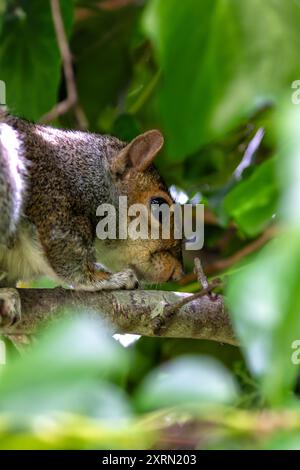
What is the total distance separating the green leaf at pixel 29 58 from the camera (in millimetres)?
2459

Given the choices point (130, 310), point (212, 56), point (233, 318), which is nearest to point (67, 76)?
point (130, 310)

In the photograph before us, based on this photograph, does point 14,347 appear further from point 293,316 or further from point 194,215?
point 293,316

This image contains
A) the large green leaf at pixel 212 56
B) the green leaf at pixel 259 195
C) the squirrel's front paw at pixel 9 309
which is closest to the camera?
the large green leaf at pixel 212 56

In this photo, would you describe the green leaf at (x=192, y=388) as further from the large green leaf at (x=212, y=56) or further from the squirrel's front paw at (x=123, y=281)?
the squirrel's front paw at (x=123, y=281)

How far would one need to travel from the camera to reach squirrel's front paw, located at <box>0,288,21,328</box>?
1608 mm

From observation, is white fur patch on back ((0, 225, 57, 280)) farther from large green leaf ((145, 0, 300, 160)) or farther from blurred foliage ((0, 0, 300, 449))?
large green leaf ((145, 0, 300, 160))

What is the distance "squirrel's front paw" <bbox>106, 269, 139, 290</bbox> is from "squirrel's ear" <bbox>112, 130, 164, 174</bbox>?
392mm

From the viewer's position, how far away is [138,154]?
2238 mm

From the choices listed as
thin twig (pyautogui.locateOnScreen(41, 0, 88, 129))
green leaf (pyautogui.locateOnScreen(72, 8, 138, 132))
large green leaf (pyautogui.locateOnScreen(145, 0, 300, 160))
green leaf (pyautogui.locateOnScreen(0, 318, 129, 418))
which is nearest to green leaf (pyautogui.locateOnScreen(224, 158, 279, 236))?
large green leaf (pyautogui.locateOnScreen(145, 0, 300, 160))

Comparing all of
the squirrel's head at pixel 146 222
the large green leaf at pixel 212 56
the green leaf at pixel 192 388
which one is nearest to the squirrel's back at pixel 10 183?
the squirrel's head at pixel 146 222

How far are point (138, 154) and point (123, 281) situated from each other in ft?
1.54

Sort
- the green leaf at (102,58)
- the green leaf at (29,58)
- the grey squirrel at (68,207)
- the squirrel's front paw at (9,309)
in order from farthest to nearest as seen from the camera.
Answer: the green leaf at (102,58)
the green leaf at (29,58)
the grey squirrel at (68,207)
the squirrel's front paw at (9,309)

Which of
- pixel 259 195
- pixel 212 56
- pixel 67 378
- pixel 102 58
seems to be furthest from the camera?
pixel 102 58

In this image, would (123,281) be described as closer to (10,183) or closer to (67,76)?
(10,183)
